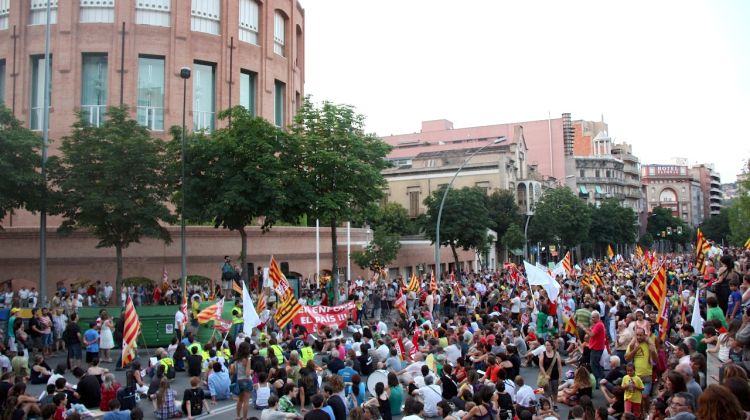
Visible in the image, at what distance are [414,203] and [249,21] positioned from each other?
4119 centimetres

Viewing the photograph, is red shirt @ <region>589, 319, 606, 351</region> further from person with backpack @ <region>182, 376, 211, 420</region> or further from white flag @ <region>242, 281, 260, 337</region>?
person with backpack @ <region>182, 376, 211, 420</region>

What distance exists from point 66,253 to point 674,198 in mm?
181286

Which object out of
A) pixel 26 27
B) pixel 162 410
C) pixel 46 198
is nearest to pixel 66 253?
pixel 46 198

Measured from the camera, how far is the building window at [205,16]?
39594 millimetres

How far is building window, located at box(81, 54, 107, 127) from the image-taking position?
122 feet

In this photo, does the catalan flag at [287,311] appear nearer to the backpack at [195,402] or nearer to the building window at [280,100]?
the backpack at [195,402]

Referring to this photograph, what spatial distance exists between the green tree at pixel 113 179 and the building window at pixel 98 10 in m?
13.1

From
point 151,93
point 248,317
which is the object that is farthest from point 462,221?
point 248,317

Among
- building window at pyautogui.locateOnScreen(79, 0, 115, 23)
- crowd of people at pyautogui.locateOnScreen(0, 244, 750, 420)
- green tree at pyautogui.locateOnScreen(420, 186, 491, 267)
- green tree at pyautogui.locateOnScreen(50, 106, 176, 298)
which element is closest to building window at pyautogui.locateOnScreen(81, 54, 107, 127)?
building window at pyautogui.locateOnScreen(79, 0, 115, 23)

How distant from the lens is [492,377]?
1384 cm

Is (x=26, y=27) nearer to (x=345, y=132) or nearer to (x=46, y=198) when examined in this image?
(x=46, y=198)

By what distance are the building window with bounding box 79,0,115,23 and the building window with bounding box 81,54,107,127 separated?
81.3 inches

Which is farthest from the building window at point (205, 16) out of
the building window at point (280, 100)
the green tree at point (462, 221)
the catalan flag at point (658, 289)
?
the catalan flag at point (658, 289)

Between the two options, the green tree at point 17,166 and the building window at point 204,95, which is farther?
the building window at point 204,95
